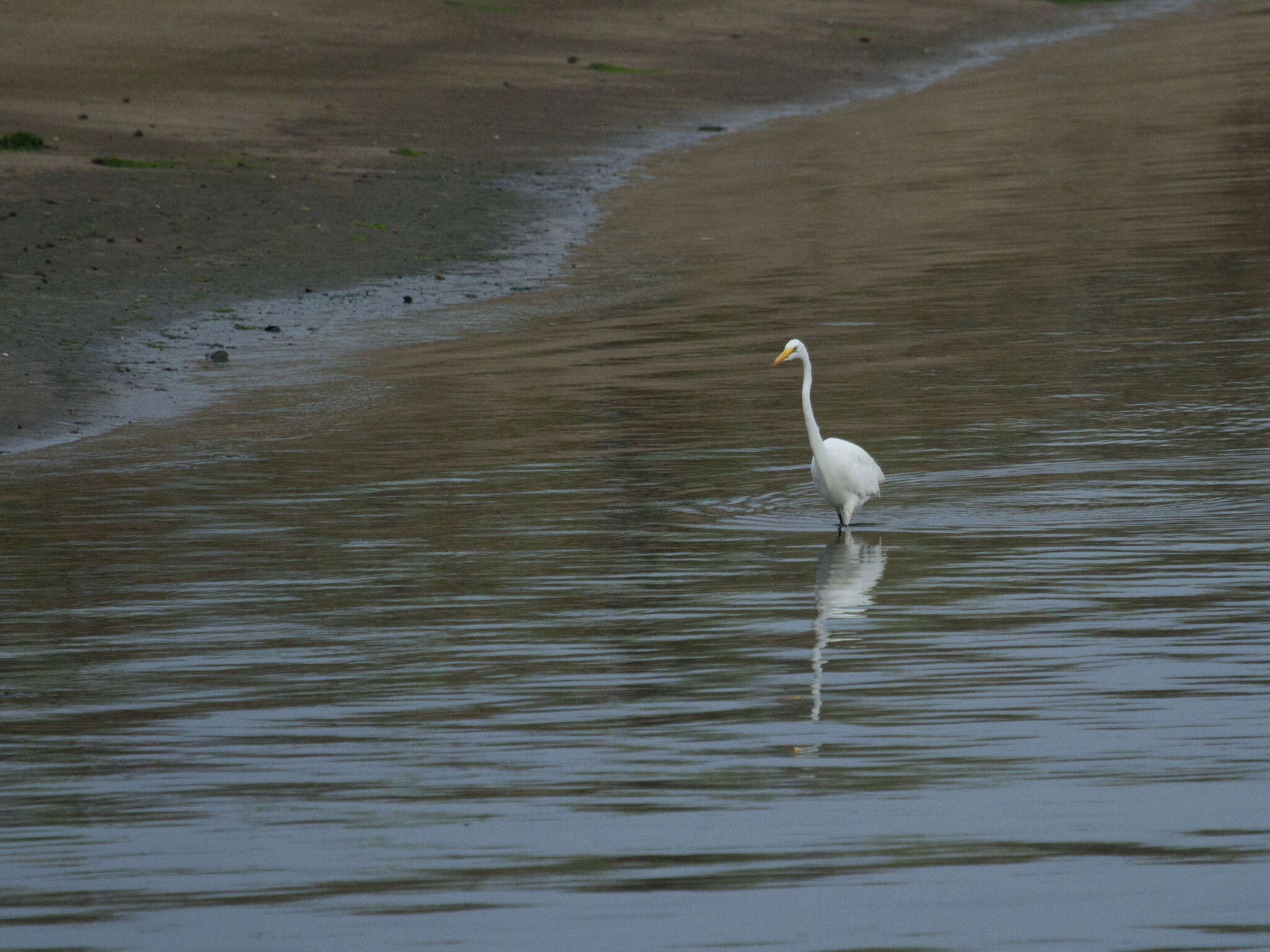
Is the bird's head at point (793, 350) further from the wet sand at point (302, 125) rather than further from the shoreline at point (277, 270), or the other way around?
the wet sand at point (302, 125)

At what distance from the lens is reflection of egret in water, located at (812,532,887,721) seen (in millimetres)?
8742

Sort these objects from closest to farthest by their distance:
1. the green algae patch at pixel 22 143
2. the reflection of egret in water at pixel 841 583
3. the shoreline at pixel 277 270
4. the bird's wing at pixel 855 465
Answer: the reflection of egret in water at pixel 841 583 < the bird's wing at pixel 855 465 < the shoreline at pixel 277 270 < the green algae patch at pixel 22 143

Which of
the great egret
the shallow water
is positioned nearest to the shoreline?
the shallow water

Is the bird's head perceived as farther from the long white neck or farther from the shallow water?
the shallow water

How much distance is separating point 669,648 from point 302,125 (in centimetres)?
2655

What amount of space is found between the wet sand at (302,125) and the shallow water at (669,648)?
12.7 ft

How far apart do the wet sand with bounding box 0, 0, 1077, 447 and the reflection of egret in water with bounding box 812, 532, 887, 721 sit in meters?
6.99

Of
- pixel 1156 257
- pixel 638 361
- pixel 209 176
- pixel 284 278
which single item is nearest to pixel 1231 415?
pixel 638 361

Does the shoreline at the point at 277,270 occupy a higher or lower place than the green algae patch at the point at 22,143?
lower

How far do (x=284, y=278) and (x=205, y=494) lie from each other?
9.49 metres

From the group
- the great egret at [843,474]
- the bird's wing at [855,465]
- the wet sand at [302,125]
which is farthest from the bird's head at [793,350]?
the wet sand at [302,125]

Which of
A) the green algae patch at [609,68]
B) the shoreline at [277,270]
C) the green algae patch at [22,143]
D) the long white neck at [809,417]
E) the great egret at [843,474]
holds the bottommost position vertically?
the shoreline at [277,270]

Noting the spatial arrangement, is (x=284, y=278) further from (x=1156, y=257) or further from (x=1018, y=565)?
(x=1018, y=565)

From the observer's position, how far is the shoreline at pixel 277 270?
55.7ft
